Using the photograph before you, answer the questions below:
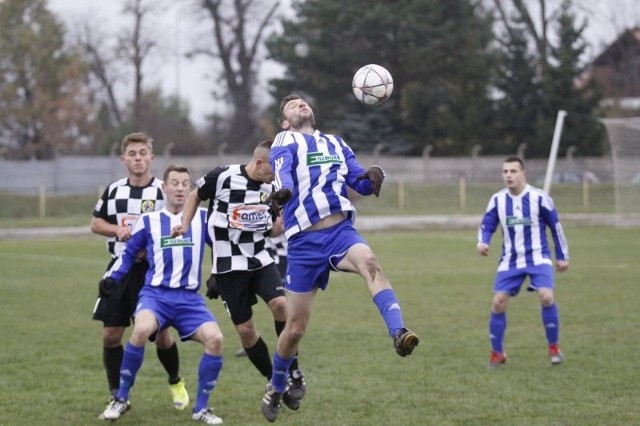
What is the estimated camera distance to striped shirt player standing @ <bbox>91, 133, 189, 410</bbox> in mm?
7855

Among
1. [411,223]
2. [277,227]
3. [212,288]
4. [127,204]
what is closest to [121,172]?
[411,223]

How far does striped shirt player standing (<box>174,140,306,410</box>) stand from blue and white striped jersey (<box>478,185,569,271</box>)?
317 centimetres

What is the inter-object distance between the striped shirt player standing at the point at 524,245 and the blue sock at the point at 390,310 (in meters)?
3.79

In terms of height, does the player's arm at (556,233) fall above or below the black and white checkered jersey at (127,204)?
below

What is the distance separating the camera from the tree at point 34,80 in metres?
48.4

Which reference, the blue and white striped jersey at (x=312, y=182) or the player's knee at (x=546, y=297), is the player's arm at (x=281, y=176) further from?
the player's knee at (x=546, y=297)

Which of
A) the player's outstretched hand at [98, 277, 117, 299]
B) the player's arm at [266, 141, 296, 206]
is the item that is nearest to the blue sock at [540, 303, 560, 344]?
the player's arm at [266, 141, 296, 206]

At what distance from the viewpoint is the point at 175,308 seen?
24.5 ft

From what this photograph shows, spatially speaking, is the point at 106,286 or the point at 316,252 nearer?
the point at 316,252

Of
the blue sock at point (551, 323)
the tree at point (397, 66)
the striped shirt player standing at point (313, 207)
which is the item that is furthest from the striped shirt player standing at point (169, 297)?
the tree at point (397, 66)

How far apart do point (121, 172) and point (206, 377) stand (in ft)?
108

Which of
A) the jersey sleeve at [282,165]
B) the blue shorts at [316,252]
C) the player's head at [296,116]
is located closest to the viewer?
the jersey sleeve at [282,165]

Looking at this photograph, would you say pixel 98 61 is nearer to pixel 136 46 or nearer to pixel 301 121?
pixel 136 46

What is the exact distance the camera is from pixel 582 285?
16.5 m
